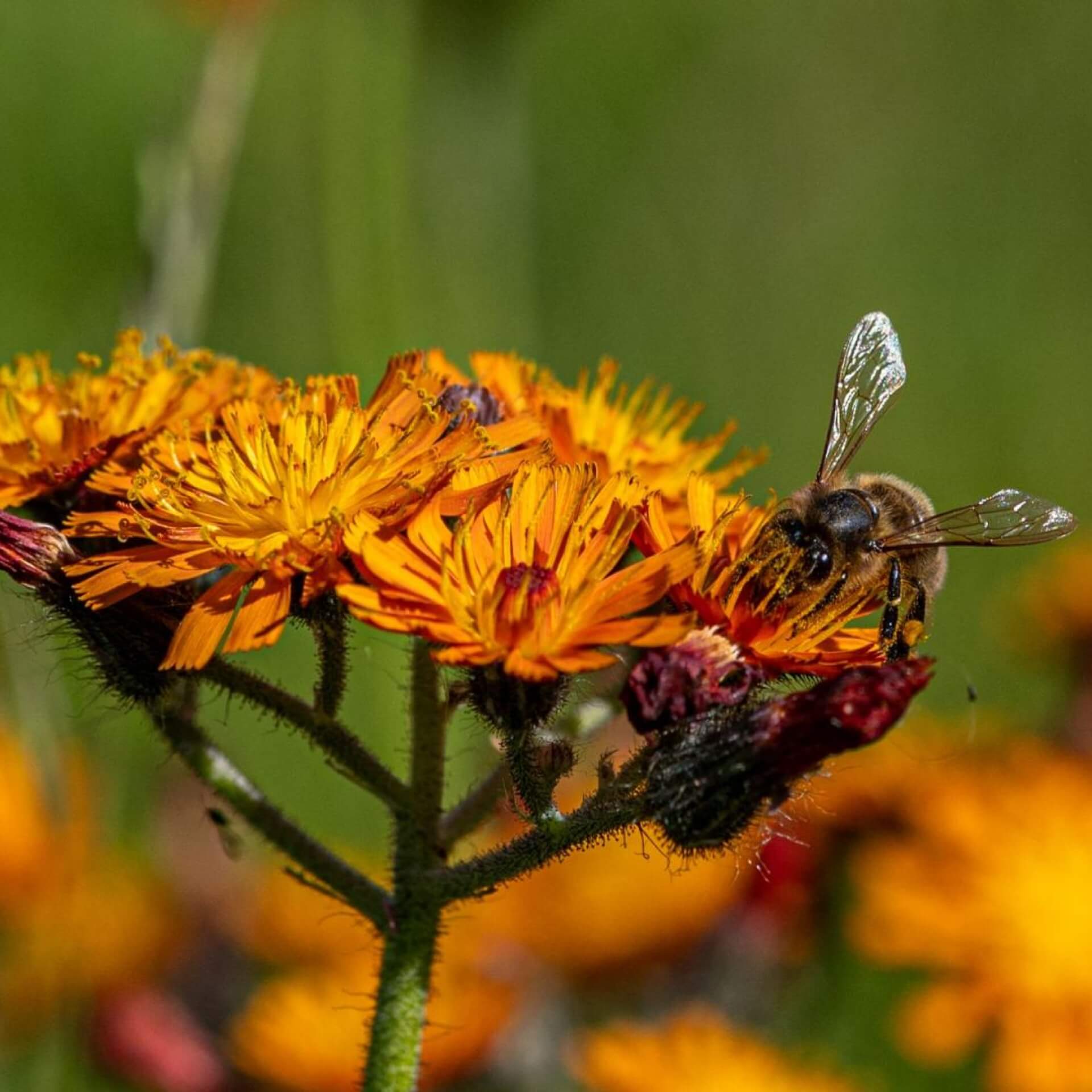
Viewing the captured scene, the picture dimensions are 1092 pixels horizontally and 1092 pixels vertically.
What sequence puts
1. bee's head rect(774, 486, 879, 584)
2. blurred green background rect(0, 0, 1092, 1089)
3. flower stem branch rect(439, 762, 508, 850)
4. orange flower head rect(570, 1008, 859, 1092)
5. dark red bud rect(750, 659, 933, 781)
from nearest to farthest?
dark red bud rect(750, 659, 933, 781)
flower stem branch rect(439, 762, 508, 850)
bee's head rect(774, 486, 879, 584)
orange flower head rect(570, 1008, 859, 1092)
blurred green background rect(0, 0, 1092, 1089)

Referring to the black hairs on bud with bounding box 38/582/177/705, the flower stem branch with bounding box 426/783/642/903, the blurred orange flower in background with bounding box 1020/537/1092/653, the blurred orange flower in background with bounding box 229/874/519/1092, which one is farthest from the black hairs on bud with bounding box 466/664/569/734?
the blurred orange flower in background with bounding box 1020/537/1092/653

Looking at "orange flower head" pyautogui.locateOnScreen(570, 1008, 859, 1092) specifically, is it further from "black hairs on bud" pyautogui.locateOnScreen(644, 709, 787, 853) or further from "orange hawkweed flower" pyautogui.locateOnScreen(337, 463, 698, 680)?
"orange hawkweed flower" pyautogui.locateOnScreen(337, 463, 698, 680)

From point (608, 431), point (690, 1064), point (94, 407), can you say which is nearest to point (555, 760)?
point (608, 431)

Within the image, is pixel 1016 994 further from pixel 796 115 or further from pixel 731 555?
pixel 796 115

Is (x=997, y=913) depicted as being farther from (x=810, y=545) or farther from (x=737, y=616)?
(x=737, y=616)

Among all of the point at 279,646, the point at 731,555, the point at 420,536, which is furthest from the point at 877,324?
the point at 279,646

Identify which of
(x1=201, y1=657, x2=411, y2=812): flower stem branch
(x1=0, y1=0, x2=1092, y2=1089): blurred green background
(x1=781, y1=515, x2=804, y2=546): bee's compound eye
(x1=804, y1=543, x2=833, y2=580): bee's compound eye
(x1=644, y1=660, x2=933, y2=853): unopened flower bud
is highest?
(x1=0, y1=0, x2=1092, y2=1089): blurred green background
